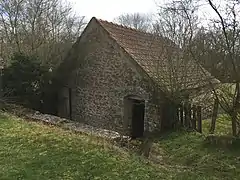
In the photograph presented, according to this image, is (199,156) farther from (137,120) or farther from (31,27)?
(31,27)

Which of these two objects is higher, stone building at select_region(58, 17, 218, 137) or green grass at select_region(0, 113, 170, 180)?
stone building at select_region(58, 17, 218, 137)

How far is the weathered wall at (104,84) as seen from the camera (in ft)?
47.9

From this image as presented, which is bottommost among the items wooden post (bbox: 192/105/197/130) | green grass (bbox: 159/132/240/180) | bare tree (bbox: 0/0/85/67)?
green grass (bbox: 159/132/240/180)

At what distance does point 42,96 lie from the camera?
60.2 feet

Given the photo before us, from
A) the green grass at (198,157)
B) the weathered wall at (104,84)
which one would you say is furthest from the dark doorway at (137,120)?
the green grass at (198,157)

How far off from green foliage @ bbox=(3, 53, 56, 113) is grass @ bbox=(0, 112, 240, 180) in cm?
630

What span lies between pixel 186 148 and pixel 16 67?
1113 cm

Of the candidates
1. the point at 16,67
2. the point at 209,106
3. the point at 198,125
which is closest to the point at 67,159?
the point at 198,125

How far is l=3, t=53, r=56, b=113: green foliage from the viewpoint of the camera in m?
17.1

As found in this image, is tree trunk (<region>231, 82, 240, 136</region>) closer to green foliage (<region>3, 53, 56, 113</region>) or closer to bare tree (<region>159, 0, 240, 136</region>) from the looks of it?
bare tree (<region>159, 0, 240, 136</region>)

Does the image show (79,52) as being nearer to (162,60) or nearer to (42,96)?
(42,96)

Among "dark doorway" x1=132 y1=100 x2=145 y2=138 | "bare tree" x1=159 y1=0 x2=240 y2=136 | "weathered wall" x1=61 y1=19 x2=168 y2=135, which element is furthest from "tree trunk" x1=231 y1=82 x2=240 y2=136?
"dark doorway" x1=132 y1=100 x2=145 y2=138

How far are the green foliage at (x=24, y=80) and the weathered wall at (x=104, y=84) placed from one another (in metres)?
2.03

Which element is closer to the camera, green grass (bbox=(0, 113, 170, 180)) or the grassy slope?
green grass (bbox=(0, 113, 170, 180))
